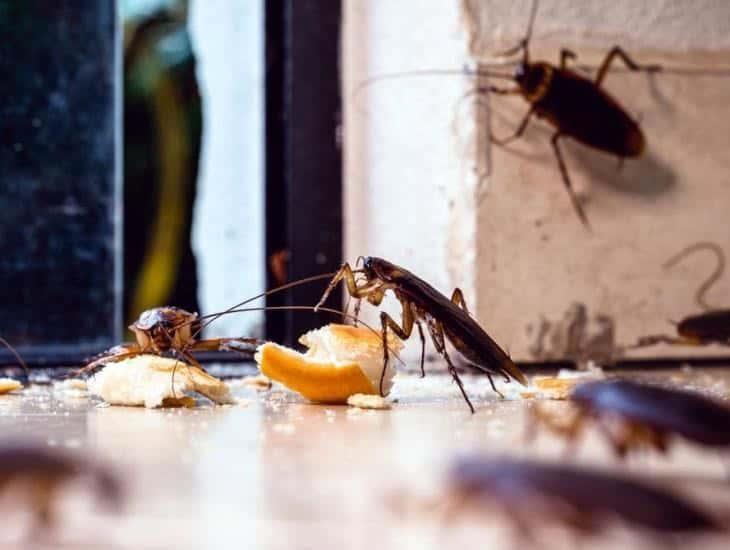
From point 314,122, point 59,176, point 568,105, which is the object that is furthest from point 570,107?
point 59,176

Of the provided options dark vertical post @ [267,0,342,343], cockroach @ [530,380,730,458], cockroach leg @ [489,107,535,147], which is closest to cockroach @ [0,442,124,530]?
cockroach @ [530,380,730,458]

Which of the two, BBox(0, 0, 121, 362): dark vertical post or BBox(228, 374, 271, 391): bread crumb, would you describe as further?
BBox(0, 0, 121, 362): dark vertical post

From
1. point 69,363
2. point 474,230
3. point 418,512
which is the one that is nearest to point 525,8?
point 474,230

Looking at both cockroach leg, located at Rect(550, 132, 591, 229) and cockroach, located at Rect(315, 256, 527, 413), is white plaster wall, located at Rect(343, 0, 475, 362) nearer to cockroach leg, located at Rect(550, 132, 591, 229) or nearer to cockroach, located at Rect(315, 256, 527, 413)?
cockroach leg, located at Rect(550, 132, 591, 229)

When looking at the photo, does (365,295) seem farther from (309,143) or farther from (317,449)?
(309,143)

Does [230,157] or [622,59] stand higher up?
[622,59]

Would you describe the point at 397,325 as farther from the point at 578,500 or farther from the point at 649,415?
the point at 578,500
